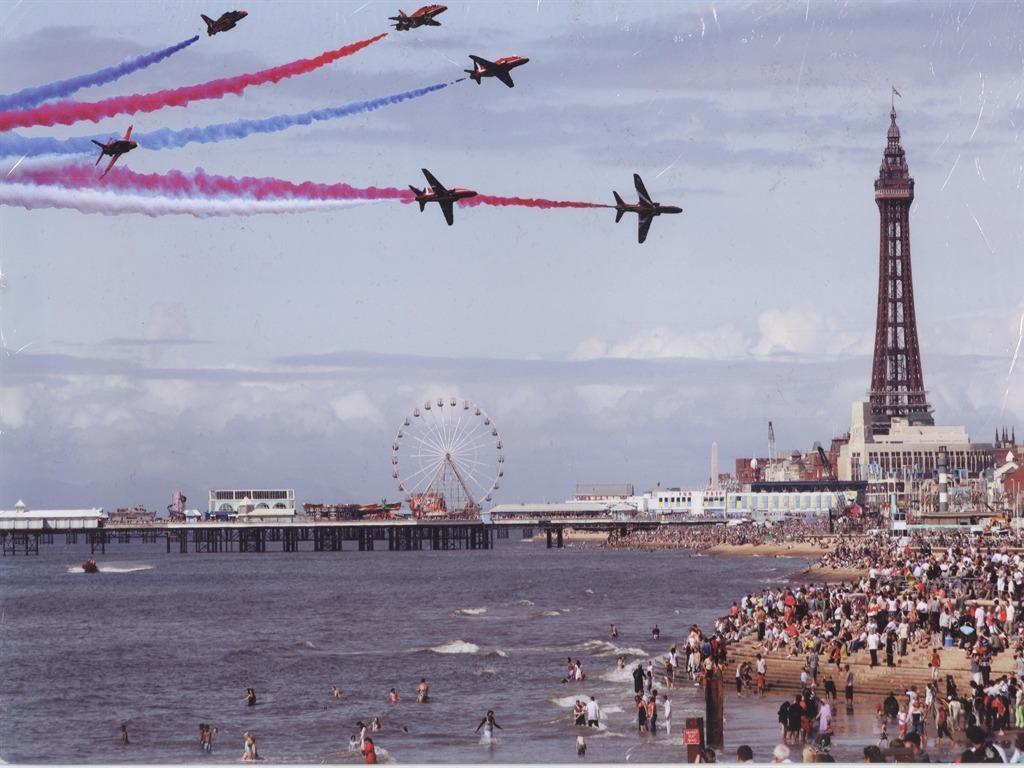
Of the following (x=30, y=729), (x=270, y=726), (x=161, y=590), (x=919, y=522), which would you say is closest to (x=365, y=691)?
(x=270, y=726)

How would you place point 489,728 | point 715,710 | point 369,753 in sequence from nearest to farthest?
point 715,710, point 369,753, point 489,728

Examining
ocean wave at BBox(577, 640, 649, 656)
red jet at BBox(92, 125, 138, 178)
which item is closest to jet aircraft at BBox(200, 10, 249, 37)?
red jet at BBox(92, 125, 138, 178)

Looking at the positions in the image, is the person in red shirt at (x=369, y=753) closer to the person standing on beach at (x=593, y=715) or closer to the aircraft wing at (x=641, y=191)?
the person standing on beach at (x=593, y=715)

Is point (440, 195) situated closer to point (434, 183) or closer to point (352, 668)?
point (434, 183)

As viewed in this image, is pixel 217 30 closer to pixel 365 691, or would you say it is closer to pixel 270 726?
pixel 270 726

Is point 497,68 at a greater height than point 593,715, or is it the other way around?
point 497,68


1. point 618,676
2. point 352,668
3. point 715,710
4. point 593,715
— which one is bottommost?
point 352,668

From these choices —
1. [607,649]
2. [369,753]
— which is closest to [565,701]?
[369,753]

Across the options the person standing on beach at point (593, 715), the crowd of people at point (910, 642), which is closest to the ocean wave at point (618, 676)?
the crowd of people at point (910, 642)
